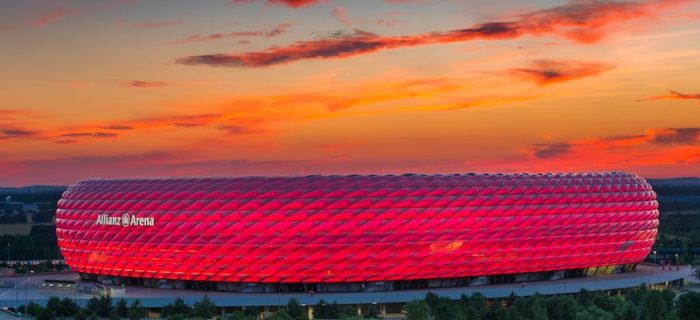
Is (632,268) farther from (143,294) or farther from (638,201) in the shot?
(143,294)

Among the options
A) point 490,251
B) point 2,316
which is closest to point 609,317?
point 490,251

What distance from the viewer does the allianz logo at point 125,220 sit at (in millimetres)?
111062

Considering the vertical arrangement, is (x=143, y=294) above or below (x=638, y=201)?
below

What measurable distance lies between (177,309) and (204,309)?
382cm

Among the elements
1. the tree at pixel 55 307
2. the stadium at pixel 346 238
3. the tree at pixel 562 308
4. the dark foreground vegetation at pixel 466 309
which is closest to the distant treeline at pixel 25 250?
the stadium at pixel 346 238

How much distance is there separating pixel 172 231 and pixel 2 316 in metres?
19.7

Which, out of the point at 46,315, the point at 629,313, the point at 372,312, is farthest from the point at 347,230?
the point at 46,315

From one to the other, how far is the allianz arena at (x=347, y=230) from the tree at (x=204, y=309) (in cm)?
1254

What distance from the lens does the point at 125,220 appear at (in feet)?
371

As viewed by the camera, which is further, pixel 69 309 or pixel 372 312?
pixel 372 312

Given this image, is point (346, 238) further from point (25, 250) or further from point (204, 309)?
point (25, 250)

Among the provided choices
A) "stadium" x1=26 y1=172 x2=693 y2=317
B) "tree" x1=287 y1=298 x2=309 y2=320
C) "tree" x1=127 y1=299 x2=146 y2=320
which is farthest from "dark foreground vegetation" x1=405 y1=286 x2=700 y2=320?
"tree" x1=127 y1=299 x2=146 y2=320

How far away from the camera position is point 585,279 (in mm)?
117000

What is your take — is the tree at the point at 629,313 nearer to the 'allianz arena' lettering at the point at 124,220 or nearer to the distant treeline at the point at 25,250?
the 'allianz arena' lettering at the point at 124,220
